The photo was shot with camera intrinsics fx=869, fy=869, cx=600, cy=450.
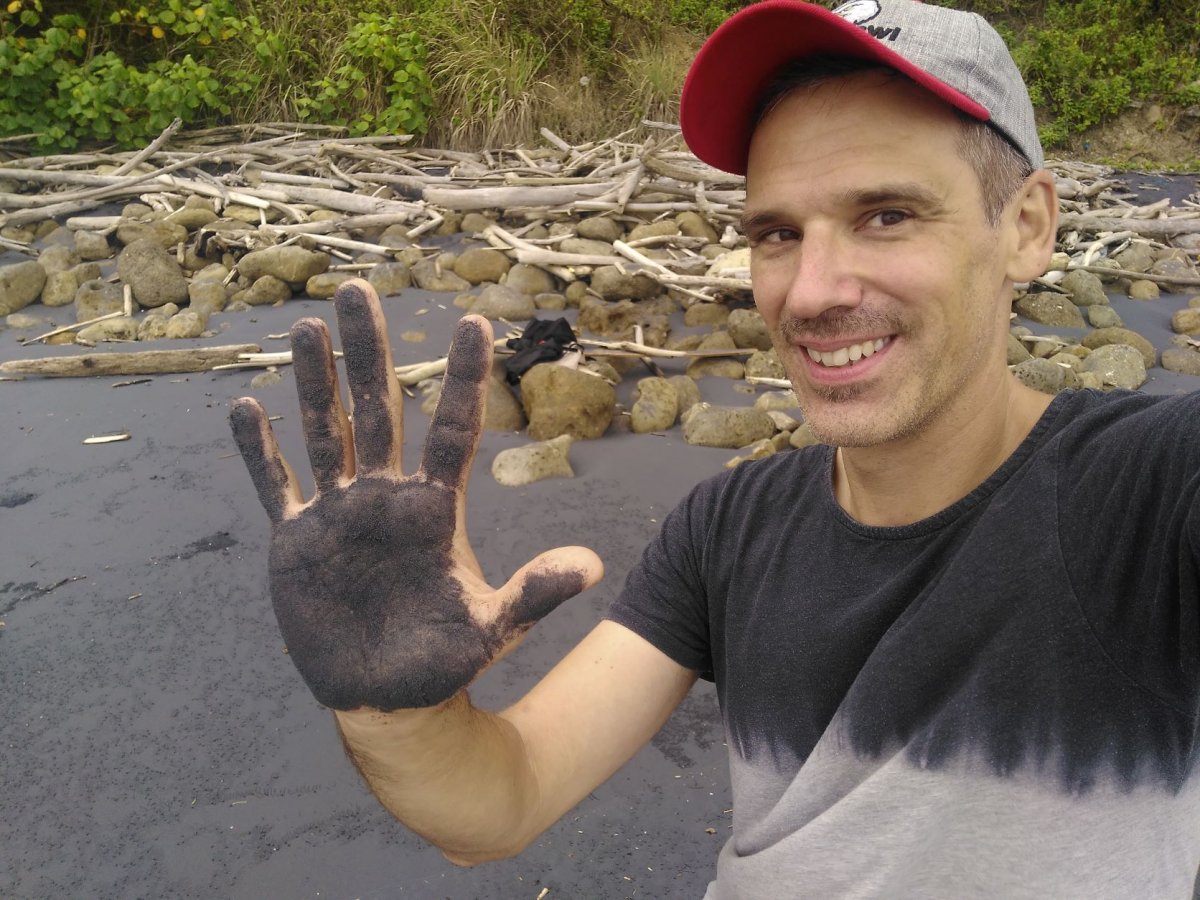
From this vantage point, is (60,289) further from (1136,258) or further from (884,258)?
(1136,258)

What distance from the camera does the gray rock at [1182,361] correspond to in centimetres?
597

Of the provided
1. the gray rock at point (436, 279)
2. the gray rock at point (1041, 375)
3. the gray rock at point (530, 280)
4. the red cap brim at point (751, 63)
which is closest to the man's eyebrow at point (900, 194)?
the red cap brim at point (751, 63)

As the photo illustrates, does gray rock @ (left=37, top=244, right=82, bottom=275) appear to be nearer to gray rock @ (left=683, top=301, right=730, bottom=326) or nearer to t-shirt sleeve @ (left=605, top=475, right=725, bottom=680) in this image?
gray rock @ (left=683, top=301, right=730, bottom=326)

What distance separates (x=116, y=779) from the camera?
2879mm

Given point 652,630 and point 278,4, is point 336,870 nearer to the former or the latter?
point 652,630

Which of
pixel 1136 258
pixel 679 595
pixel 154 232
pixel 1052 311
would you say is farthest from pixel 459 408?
pixel 1136 258

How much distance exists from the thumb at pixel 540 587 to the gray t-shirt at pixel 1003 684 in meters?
0.33

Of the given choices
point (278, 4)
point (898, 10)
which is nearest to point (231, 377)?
point (898, 10)

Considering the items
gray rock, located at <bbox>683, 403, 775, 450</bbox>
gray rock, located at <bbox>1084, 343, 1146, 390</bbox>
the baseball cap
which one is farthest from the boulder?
the baseball cap

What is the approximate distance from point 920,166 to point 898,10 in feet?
0.87

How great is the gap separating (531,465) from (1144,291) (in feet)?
19.4

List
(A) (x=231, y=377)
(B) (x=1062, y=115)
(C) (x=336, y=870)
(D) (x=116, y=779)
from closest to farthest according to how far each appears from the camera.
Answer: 1. (C) (x=336, y=870)
2. (D) (x=116, y=779)
3. (A) (x=231, y=377)
4. (B) (x=1062, y=115)

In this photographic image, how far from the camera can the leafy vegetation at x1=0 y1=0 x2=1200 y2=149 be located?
9664 mm

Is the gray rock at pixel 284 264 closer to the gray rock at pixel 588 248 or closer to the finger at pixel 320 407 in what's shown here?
the gray rock at pixel 588 248
